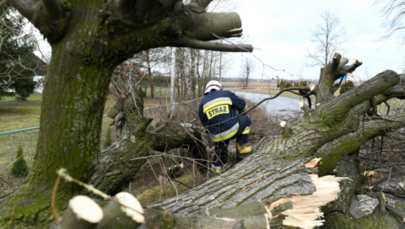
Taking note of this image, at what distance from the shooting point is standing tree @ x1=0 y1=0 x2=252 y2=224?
4.65 ft

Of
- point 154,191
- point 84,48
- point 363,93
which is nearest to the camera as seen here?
point 84,48

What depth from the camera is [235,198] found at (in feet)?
6.21

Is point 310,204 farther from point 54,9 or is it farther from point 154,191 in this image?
point 154,191

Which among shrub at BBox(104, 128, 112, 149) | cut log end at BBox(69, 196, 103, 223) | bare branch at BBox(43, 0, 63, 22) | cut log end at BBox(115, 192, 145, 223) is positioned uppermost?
bare branch at BBox(43, 0, 63, 22)

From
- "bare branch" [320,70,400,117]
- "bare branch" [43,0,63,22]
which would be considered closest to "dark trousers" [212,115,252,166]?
"bare branch" [320,70,400,117]

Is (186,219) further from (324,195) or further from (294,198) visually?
(324,195)

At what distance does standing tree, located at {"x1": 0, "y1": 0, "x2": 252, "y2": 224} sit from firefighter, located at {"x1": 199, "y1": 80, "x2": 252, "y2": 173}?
2.54m

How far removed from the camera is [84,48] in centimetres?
146

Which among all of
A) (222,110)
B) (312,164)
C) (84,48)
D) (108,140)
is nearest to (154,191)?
(222,110)

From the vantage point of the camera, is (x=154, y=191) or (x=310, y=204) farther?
(x=154, y=191)

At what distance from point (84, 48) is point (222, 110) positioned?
9.54ft

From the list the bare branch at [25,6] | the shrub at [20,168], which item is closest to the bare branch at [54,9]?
the bare branch at [25,6]

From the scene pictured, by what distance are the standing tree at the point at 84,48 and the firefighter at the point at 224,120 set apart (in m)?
2.54

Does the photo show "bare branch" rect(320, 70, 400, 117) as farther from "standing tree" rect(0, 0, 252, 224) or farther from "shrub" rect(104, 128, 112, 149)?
"shrub" rect(104, 128, 112, 149)
